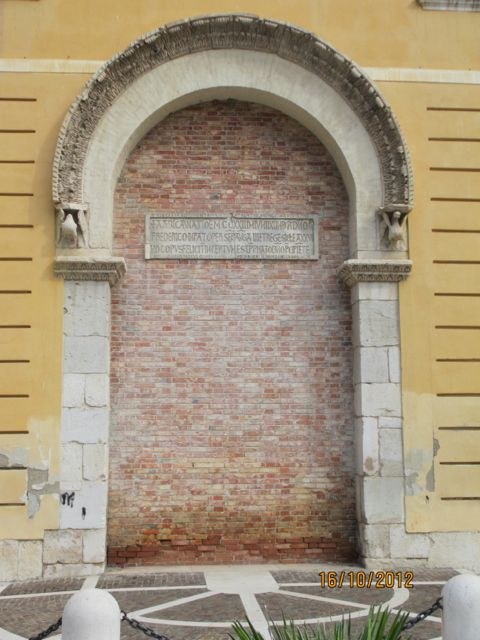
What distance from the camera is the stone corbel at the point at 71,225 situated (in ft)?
28.3

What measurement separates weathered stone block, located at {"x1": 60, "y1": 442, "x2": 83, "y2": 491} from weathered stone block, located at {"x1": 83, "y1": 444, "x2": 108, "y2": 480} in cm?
6

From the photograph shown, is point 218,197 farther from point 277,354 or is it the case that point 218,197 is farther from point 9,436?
point 9,436

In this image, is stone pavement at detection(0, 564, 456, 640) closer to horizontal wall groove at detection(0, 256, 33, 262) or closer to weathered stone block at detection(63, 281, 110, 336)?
weathered stone block at detection(63, 281, 110, 336)

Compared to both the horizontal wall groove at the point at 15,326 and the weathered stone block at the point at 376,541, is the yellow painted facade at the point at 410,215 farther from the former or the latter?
the weathered stone block at the point at 376,541

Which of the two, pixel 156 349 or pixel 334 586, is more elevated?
pixel 156 349

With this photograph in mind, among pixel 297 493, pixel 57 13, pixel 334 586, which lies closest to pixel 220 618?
pixel 334 586

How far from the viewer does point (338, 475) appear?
29.8ft

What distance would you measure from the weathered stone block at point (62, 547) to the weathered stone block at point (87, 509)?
95mm

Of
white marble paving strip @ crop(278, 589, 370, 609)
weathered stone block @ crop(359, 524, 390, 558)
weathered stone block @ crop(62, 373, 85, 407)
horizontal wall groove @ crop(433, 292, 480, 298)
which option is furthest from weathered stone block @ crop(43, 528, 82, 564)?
horizontal wall groove @ crop(433, 292, 480, 298)

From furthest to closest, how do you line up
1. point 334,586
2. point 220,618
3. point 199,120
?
point 199,120, point 334,586, point 220,618

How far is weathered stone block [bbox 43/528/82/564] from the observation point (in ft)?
27.0

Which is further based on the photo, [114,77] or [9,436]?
[114,77]

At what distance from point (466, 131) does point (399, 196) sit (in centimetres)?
133

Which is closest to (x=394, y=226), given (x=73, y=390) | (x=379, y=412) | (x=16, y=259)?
(x=379, y=412)
